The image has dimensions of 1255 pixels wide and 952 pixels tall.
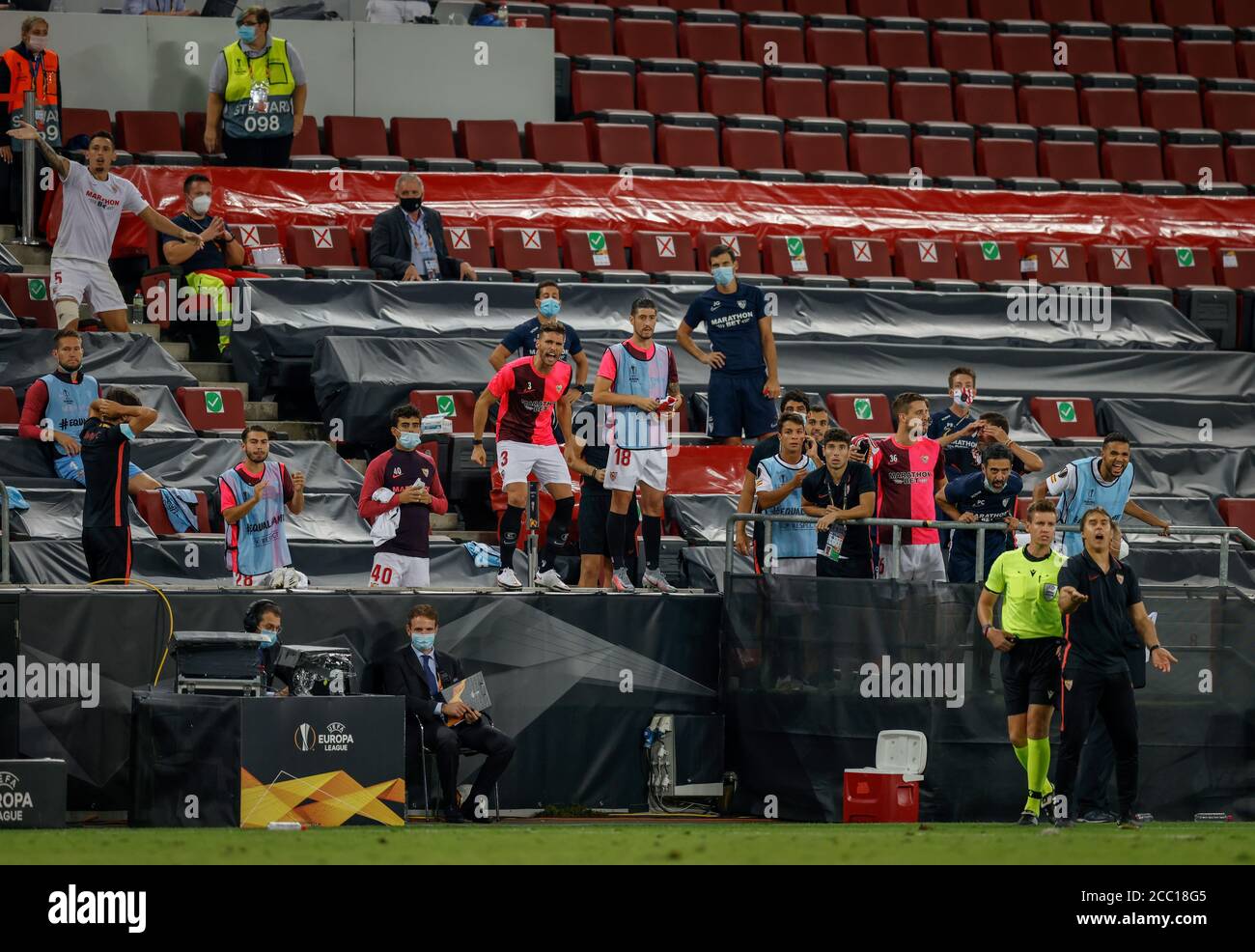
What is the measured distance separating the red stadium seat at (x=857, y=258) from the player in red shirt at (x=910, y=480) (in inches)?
254

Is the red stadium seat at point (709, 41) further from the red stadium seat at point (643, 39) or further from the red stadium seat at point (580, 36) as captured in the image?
the red stadium seat at point (580, 36)

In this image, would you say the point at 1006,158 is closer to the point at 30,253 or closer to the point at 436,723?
the point at 30,253

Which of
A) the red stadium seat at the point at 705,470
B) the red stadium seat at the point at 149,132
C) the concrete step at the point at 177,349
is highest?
the red stadium seat at the point at 149,132

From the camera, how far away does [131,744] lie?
11023mm

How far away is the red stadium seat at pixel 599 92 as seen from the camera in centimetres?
2077

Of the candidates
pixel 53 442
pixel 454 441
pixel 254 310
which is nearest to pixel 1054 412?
pixel 454 441

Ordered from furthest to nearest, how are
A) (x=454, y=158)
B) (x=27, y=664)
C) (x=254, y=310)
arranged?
(x=454, y=158)
(x=254, y=310)
(x=27, y=664)

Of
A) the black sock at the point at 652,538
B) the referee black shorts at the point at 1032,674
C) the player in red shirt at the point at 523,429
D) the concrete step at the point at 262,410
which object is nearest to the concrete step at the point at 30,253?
the concrete step at the point at 262,410

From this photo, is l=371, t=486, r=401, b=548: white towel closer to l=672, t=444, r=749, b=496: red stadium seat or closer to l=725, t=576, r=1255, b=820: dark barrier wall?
l=672, t=444, r=749, b=496: red stadium seat

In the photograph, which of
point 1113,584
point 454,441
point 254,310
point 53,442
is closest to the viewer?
point 1113,584

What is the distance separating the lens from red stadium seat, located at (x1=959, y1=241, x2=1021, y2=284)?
65.2 ft

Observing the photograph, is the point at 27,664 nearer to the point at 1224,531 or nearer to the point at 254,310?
the point at 254,310

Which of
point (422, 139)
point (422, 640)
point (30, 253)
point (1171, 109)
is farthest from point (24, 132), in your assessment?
point (1171, 109)

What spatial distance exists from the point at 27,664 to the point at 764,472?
4821 mm
